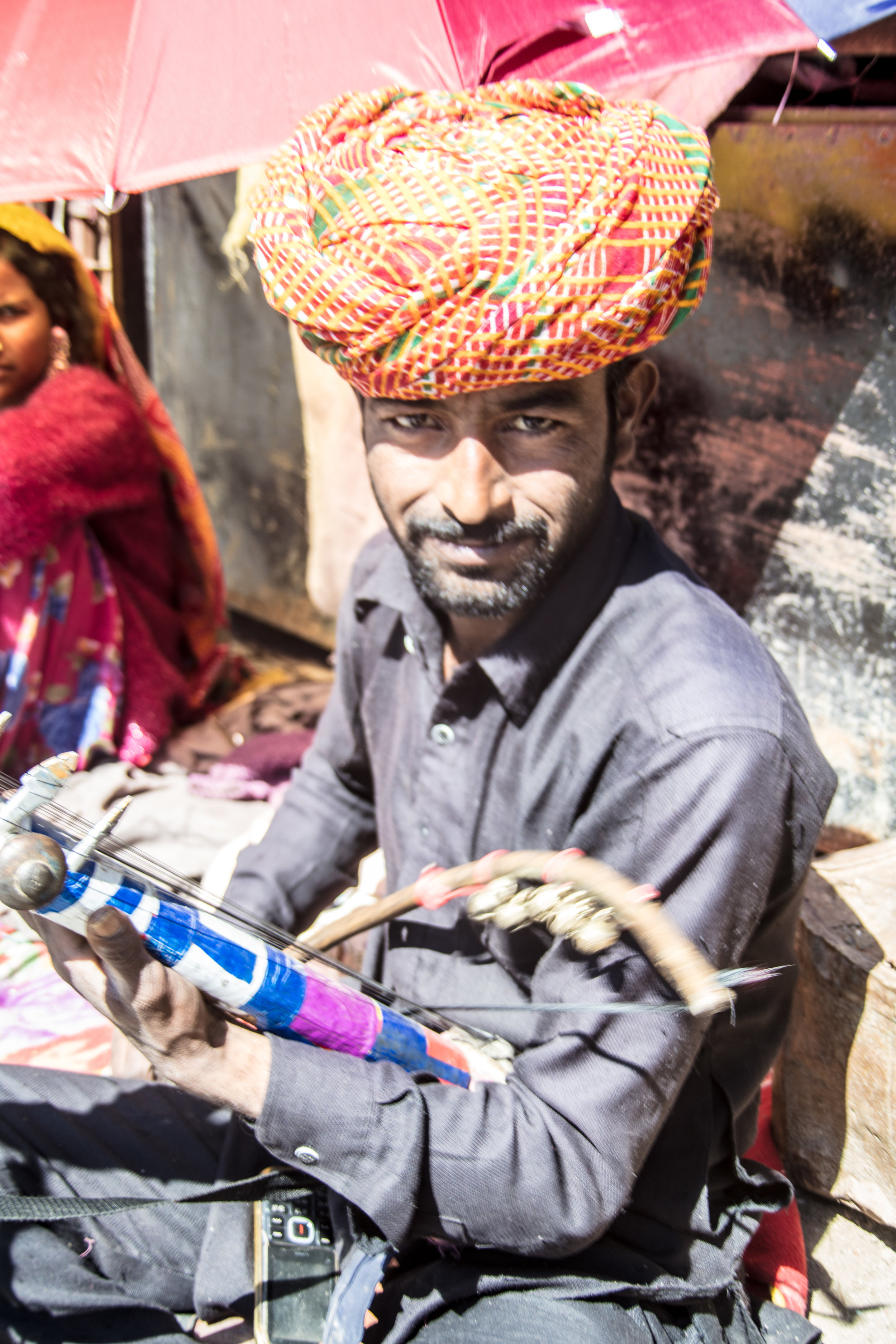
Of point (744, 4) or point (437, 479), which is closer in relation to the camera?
point (437, 479)

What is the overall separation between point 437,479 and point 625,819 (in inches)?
21.4

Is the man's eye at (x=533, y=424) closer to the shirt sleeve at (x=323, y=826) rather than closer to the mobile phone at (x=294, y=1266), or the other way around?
the shirt sleeve at (x=323, y=826)

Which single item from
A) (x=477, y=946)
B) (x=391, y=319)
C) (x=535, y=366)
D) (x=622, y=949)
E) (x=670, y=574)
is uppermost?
(x=391, y=319)

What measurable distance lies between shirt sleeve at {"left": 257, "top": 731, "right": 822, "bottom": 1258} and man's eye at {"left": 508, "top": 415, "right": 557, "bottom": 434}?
18.5 inches

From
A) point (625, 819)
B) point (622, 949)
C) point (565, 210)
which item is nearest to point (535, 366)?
point (565, 210)

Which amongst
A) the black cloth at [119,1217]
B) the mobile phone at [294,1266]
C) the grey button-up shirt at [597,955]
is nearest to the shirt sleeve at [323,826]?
the grey button-up shirt at [597,955]

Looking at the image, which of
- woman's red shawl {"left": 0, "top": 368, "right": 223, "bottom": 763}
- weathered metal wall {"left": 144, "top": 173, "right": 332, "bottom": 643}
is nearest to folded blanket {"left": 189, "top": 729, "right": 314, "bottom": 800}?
woman's red shawl {"left": 0, "top": 368, "right": 223, "bottom": 763}

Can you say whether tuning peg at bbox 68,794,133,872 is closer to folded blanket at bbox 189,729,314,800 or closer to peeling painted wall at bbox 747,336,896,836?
folded blanket at bbox 189,729,314,800

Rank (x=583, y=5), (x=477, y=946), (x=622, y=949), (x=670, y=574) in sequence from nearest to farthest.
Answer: (x=622, y=949), (x=670, y=574), (x=477, y=946), (x=583, y=5)

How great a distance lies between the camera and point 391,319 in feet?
4.45

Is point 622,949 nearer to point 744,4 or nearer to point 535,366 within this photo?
point 535,366

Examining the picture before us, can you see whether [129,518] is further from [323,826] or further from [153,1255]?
[153,1255]

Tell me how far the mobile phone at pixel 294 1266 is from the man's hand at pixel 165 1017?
329mm

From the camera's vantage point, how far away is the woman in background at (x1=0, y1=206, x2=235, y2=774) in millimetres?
2742
